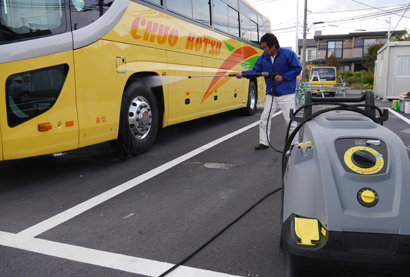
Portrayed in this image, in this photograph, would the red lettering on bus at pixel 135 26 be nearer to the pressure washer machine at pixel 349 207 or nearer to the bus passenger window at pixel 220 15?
the bus passenger window at pixel 220 15

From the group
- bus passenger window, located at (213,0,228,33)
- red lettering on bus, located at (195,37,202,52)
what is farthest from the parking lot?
bus passenger window, located at (213,0,228,33)

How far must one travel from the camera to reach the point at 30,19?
4.36 m

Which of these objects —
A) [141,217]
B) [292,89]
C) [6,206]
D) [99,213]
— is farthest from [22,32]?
[292,89]

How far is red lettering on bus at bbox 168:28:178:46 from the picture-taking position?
22.8 feet

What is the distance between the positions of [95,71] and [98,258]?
9.79 feet

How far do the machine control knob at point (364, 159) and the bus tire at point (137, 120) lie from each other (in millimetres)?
4206

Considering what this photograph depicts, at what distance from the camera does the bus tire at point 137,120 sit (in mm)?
5805

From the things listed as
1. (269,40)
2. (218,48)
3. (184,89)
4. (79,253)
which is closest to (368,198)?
(79,253)

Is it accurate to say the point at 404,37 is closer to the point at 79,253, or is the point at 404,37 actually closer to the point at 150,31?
the point at 150,31

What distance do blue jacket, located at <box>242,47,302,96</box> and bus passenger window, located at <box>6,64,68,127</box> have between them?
336cm

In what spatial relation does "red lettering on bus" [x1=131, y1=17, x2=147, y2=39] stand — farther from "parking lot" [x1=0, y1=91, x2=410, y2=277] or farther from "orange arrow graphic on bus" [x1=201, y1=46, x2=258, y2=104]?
"orange arrow graphic on bus" [x1=201, y1=46, x2=258, y2=104]

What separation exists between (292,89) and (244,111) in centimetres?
623

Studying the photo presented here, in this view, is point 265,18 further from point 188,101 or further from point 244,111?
point 188,101

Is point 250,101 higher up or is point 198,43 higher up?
point 198,43
